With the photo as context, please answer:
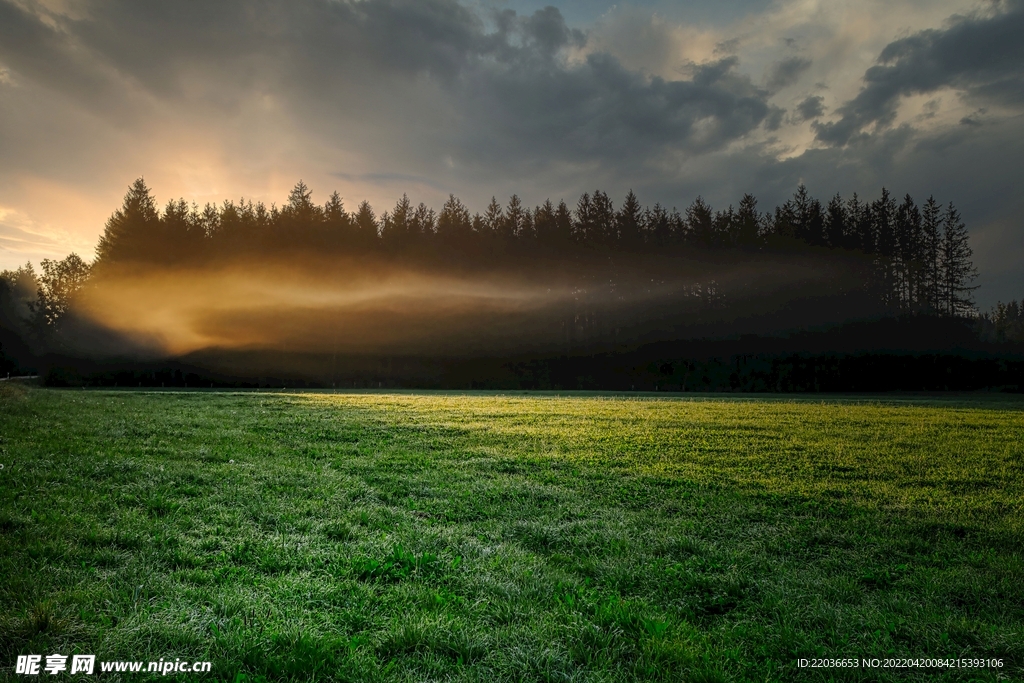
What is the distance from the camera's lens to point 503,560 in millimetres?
5922

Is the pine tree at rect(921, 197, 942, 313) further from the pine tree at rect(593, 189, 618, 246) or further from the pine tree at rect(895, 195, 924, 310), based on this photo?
the pine tree at rect(593, 189, 618, 246)

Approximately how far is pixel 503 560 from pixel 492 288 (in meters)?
68.9

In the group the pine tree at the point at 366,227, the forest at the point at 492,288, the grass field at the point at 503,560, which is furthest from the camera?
the pine tree at the point at 366,227

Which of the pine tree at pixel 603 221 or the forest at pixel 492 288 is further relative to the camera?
the pine tree at pixel 603 221

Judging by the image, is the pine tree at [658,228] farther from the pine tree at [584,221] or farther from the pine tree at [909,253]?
the pine tree at [909,253]

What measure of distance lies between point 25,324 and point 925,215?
534 feet

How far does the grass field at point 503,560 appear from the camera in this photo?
3945mm

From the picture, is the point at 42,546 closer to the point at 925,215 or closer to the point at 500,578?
the point at 500,578

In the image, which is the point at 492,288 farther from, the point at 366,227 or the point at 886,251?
the point at 886,251

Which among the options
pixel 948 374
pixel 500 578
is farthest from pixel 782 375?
pixel 500 578

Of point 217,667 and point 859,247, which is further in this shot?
point 859,247

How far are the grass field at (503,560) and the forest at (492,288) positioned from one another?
48644 mm

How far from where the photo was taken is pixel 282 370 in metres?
61.7

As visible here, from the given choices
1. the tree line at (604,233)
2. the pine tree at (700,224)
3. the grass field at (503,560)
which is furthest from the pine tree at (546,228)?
the grass field at (503,560)
